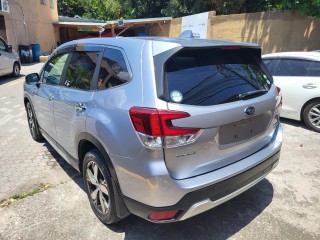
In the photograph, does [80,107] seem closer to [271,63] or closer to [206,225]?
[206,225]

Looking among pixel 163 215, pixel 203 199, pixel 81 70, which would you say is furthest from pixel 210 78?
pixel 81 70

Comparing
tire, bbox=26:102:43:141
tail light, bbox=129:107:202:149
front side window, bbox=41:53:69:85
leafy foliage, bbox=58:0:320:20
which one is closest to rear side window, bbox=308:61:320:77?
leafy foliage, bbox=58:0:320:20

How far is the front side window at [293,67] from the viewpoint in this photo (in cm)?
577

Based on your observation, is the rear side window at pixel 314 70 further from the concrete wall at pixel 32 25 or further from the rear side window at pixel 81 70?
the concrete wall at pixel 32 25

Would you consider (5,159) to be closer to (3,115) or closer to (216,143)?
(3,115)

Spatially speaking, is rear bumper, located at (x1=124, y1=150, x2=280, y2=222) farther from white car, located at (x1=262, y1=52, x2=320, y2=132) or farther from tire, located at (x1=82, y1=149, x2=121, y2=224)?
white car, located at (x1=262, y1=52, x2=320, y2=132)

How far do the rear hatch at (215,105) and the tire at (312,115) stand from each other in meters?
3.32

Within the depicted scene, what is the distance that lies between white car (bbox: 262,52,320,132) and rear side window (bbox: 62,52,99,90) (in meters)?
4.39

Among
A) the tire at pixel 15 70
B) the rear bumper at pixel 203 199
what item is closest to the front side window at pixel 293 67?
the rear bumper at pixel 203 199

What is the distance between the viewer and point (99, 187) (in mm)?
2801

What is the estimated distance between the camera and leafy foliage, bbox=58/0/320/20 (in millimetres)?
9745

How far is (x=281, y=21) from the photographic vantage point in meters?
11.2

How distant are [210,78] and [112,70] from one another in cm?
88

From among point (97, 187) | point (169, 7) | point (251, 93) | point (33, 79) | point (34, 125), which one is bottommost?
point (34, 125)
